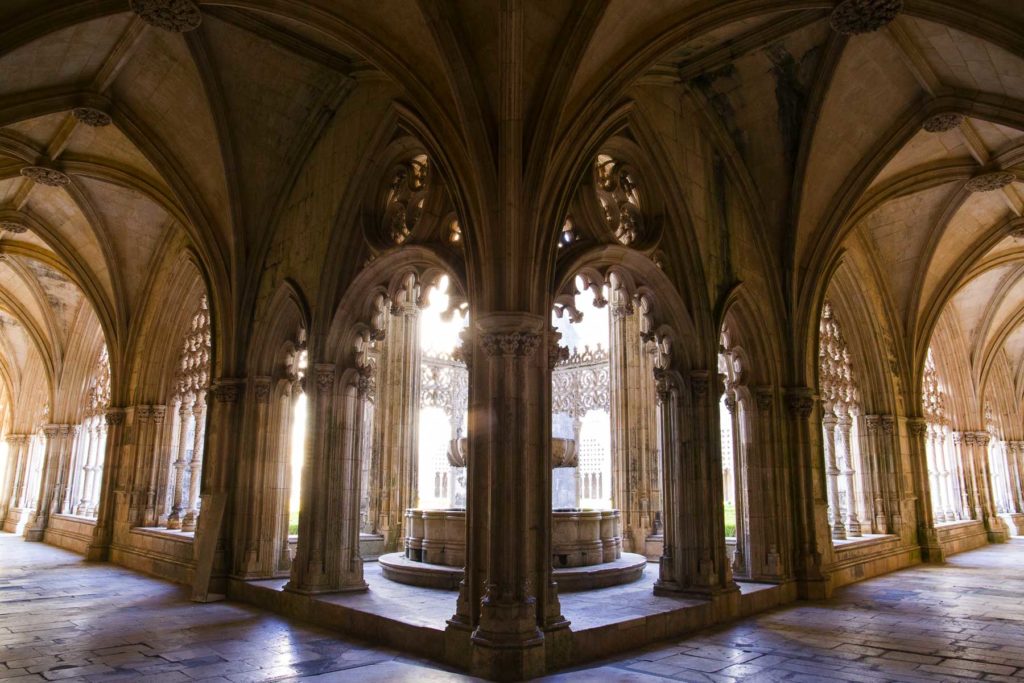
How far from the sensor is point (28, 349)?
22234 mm

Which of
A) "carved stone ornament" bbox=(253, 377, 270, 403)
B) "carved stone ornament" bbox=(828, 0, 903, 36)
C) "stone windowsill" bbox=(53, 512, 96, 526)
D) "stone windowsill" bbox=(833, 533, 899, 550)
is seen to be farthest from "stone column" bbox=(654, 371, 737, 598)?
"stone windowsill" bbox=(53, 512, 96, 526)

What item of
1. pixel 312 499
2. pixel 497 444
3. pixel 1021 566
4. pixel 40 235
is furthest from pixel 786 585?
pixel 40 235

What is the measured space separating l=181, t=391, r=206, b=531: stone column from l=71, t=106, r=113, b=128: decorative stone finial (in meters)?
5.58

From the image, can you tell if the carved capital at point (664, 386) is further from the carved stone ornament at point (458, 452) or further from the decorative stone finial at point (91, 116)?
the decorative stone finial at point (91, 116)

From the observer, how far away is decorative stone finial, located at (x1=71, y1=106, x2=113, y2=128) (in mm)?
9156

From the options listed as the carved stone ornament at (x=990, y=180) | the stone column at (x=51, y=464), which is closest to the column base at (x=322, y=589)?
the carved stone ornament at (x=990, y=180)

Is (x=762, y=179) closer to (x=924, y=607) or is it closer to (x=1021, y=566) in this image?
(x=924, y=607)

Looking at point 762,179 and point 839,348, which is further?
point 839,348

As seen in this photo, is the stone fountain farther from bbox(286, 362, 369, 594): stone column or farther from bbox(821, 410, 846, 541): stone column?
bbox(821, 410, 846, 541): stone column

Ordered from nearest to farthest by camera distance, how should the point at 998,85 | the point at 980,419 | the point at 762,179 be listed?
the point at 998,85, the point at 762,179, the point at 980,419

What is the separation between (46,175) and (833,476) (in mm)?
13904

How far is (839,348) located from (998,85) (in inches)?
241

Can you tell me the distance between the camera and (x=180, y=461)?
13.8 metres

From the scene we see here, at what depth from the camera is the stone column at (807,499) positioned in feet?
30.8
